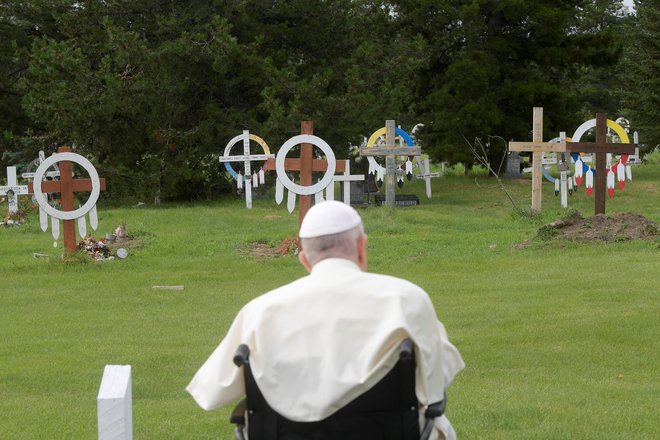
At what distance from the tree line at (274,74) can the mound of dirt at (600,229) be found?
10958 mm

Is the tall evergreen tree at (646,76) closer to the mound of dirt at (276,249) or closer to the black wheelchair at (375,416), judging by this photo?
the mound of dirt at (276,249)

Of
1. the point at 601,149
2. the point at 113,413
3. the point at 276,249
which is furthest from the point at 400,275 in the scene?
the point at 113,413

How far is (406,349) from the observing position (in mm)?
3684

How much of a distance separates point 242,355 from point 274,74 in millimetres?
24762

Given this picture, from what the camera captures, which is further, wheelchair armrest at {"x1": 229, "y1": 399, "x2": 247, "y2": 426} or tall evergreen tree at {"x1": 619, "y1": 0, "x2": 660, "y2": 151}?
tall evergreen tree at {"x1": 619, "y1": 0, "x2": 660, "y2": 151}

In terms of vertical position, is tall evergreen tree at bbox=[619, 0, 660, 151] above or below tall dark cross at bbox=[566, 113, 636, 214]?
above

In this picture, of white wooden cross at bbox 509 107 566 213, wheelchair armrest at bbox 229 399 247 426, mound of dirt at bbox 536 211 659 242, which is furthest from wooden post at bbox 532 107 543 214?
wheelchair armrest at bbox 229 399 247 426

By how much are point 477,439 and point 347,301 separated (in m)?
2.89

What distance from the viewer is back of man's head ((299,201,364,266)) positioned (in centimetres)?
380

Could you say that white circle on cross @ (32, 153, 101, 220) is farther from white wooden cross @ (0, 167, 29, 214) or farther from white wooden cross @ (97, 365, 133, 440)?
white wooden cross @ (97, 365, 133, 440)

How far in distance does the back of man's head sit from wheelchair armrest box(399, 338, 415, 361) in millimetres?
352

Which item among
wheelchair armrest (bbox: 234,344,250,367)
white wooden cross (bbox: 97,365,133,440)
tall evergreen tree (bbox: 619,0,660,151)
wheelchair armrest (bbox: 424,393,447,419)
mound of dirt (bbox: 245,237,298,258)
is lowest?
mound of dirt (bbox: 245,237,298,258)

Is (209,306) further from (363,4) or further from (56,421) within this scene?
(363,4)

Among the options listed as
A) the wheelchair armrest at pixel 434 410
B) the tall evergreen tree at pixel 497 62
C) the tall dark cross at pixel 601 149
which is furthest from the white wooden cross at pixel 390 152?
the wheelchair armrest at pixel 434 410
